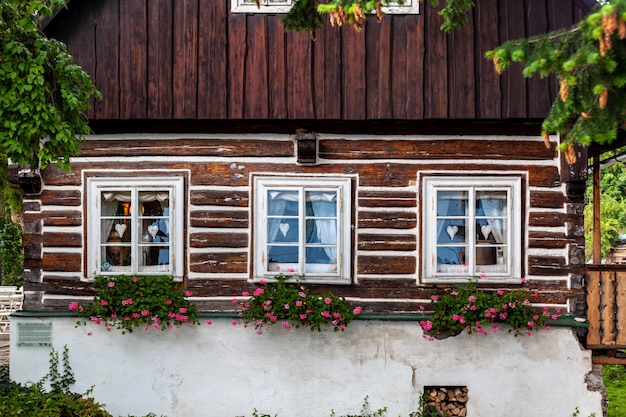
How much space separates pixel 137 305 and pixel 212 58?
349cm

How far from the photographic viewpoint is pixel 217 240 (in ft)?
29.6

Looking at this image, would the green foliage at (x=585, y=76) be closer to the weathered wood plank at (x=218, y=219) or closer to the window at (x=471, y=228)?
the window at (x=471, y=228)

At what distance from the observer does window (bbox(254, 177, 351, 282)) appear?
8938 millimetres

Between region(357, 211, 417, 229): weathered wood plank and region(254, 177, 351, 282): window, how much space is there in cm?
22

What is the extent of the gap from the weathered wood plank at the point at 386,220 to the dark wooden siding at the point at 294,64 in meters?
1.34

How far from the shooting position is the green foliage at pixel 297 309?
8.53 meters

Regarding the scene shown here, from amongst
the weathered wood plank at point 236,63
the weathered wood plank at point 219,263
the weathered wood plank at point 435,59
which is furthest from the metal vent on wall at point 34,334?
the weathered wood plank at point 435,59

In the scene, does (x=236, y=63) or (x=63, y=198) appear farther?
(x=63, y=198)

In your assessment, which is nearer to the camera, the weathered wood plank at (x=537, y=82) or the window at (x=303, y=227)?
the weathered wood plank at (x=537, y=82)

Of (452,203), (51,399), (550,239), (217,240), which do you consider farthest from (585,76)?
(51,399)

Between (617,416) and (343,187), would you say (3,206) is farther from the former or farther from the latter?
(617,416)

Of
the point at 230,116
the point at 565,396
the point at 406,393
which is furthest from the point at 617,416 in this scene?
the point at 230,116

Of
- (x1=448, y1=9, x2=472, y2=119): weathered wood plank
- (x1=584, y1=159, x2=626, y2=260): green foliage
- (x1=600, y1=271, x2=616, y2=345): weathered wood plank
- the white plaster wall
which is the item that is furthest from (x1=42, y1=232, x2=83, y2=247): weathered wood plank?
(x1=584, y1=159, x2=626, y2=260): green foliage

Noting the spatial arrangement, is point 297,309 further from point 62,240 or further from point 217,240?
point 62,240
